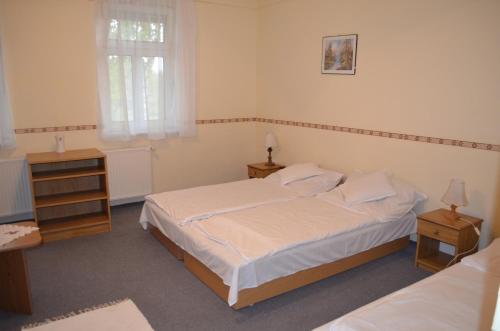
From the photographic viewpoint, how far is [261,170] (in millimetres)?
4953

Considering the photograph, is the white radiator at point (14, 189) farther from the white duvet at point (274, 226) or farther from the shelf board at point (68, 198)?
the white duvet at point (274, 226)

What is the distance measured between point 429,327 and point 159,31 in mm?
4007

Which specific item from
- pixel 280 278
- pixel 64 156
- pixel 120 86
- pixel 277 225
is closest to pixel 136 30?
pixel 120 86

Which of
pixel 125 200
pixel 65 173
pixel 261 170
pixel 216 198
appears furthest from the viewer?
pixel 261 170

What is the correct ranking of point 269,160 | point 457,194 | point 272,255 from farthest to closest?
point 269,160, point 457,194, point 272,255

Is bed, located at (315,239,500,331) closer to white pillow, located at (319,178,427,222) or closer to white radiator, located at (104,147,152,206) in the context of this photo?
white pillow, located at (319,178,427,222)

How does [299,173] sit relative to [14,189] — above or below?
above

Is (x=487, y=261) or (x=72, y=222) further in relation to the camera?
(x=72, y=222)

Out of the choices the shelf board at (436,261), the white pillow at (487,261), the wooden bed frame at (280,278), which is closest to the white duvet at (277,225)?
the wooden bed frame at (280,278)

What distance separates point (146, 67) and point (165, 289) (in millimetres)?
2662

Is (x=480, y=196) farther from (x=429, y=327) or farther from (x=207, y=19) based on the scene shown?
(x=207, y=19)

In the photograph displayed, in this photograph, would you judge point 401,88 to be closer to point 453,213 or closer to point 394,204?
point 394,204

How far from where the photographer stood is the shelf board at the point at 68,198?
3752mm

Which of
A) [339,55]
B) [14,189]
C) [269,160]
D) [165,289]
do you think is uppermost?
[339,55]
